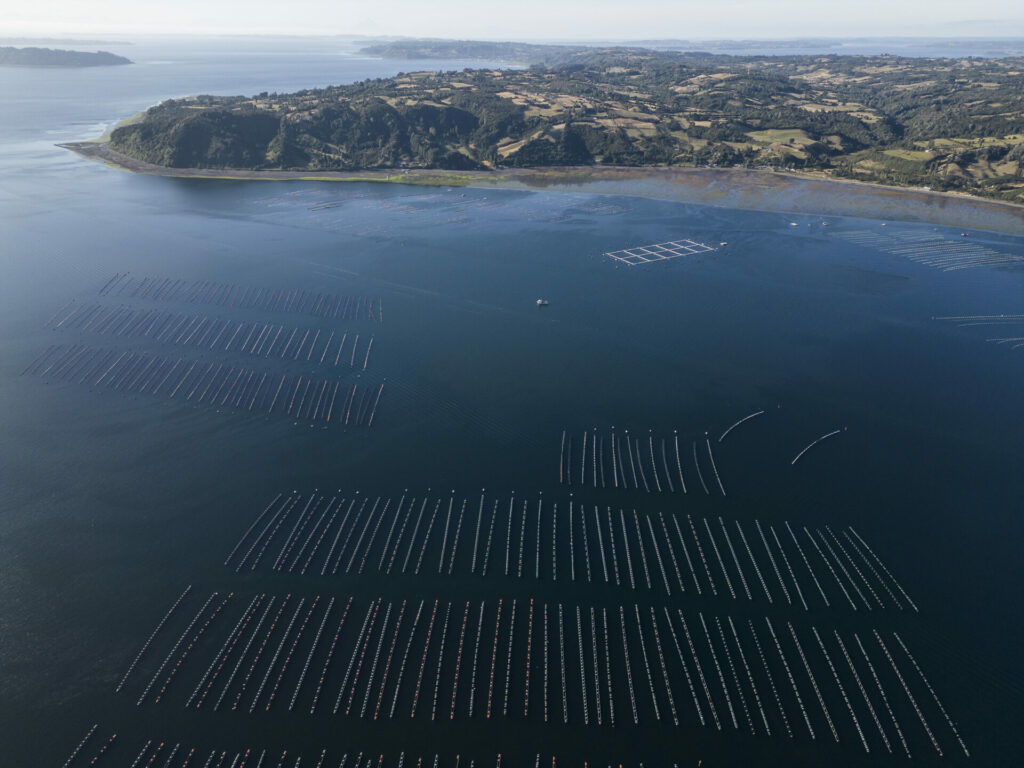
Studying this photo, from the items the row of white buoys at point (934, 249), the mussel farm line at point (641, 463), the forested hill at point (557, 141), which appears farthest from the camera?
the forested hill at point (557, 141)

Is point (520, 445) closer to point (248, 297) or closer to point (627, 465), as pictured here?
→ point (627, 465)

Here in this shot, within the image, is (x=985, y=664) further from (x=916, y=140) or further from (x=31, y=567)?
(x=916, y=140)

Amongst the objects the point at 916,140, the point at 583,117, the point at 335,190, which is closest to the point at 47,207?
the point at 335,190

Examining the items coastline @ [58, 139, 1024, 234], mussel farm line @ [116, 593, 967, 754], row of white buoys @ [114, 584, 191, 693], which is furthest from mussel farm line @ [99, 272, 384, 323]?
coastline @ [58, 139, 1024, 234]

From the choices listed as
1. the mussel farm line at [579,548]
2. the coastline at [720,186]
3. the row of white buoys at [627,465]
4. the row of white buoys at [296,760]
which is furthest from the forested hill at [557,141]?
the row of white buoys at [296,760]

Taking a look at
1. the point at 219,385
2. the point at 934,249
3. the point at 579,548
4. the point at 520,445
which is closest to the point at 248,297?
the point at 219,385

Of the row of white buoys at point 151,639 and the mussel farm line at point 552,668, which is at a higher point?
the row of white buoys at point 151,639

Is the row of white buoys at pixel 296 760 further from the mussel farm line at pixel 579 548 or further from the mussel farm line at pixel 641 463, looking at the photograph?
the mussel farm line at pixel 641 463
